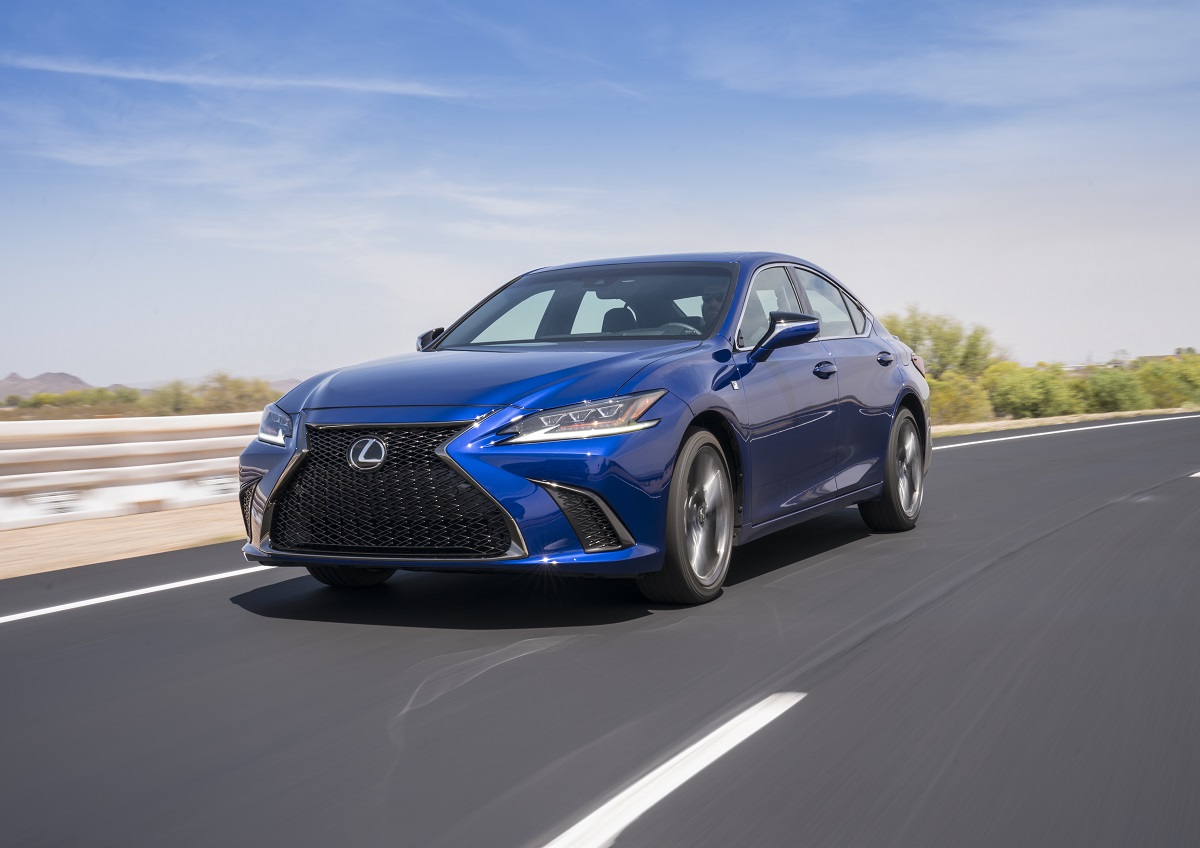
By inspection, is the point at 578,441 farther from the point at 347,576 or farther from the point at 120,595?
the point at 120,595

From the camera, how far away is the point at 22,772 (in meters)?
4.01

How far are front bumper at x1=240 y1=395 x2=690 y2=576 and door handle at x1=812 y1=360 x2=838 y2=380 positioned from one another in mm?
1790

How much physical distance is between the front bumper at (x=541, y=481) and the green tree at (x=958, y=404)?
113 ft

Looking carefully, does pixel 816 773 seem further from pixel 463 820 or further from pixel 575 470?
pixel 575 470

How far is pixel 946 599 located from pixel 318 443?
3.02m

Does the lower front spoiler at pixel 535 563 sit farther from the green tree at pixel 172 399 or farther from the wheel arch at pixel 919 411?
the green tree at pixel 172 399

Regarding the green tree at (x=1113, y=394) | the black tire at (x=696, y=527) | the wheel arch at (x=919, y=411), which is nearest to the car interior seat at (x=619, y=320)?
the black tire at (x=696, y=527)

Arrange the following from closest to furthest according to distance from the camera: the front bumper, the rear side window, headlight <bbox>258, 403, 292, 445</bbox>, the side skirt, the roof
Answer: the front bumper < headlight <bbox>258, 403, 292, 445</bbox> < the side skirt < the roof < the rear side window

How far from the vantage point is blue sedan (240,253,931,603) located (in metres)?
5.61

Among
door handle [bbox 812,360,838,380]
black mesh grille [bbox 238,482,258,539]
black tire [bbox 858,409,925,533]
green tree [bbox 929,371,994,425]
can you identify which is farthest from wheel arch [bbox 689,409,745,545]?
green tree [bbox 929,371,994,425]

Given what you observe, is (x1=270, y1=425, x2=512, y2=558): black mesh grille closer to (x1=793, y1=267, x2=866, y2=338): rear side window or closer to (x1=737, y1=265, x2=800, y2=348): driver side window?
(x1=737, y1=265, x2=800, y2=348): driver side window

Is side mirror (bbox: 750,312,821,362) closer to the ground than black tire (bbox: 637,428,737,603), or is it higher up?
higher up

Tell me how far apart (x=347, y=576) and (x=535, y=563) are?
66.7 inches

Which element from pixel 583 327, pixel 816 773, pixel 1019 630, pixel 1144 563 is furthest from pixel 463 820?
pixel 1144 563
